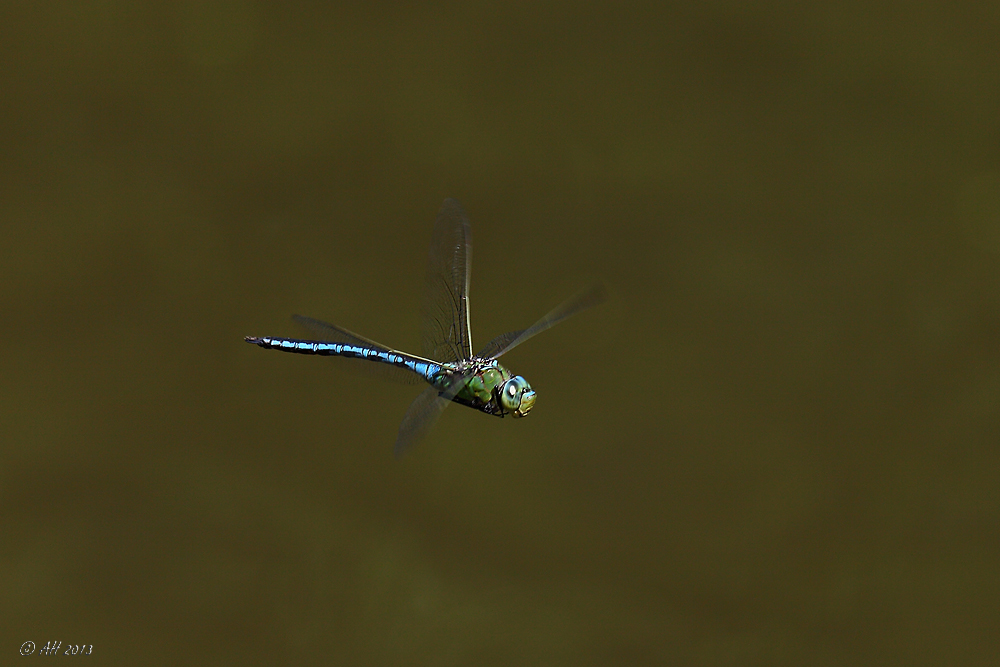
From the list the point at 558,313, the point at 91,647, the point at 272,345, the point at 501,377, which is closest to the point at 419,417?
the point at 501,377

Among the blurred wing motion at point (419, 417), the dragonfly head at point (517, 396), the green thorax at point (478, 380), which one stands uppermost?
the green thorax at point (478, 380)

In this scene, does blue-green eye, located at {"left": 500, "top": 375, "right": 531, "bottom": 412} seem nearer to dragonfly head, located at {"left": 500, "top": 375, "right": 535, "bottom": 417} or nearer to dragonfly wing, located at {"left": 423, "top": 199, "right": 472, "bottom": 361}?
dragonfly head, located at {"left": 500, "top": 375, "right": 535, "bottom": 417}

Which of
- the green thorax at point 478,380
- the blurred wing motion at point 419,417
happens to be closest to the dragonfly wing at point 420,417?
the blurred wing motion at point 419,417

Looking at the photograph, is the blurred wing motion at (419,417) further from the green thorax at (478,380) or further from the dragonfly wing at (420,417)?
the green thorax at (478,380)

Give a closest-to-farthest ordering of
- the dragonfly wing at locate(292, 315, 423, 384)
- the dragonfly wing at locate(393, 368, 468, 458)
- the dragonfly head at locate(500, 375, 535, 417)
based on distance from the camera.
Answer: the dragonfly wing at locate(393, 368, 468, 458) → the dragonfly head at locate(500, 375, 535, 417) → the dragonfly wing at locate(292, 315, 423, 384)

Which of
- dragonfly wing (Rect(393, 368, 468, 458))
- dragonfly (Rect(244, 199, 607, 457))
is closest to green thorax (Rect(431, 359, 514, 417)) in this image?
dragonfly (Rect(244, 199, 607, 457))

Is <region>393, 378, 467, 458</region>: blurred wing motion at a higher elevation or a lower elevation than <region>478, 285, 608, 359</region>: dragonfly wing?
lower

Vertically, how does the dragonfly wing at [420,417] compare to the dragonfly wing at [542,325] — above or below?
below

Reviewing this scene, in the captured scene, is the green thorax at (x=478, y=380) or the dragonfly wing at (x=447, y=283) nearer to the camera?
the green thorax at (x=478, y=380)
